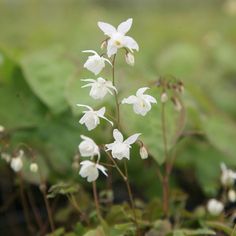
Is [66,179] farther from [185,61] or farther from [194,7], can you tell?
[194,7]

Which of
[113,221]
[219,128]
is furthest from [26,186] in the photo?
[219,128]

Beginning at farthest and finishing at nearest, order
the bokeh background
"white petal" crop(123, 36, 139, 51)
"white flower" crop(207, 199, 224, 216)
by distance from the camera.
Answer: the bokeh background, "white flower" crop(207, 199, 224, 216), "white petal" crop(123, 36, 139, 51)

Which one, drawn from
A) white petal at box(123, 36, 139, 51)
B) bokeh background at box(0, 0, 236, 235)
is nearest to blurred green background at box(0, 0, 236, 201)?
bokeh background at box(0, 0, 236, 235)

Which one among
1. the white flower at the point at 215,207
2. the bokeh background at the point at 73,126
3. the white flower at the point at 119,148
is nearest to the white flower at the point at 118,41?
the white flower at the point at 119,148

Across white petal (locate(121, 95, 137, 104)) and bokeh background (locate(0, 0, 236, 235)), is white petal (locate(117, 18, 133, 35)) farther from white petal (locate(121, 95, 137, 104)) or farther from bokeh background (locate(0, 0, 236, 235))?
bokeh background (locate(0, 0, 236, 235))

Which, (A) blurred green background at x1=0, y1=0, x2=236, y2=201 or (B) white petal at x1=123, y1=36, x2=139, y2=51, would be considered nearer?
(B) white petal at x1=123, y1=36, x2=139, y2=51

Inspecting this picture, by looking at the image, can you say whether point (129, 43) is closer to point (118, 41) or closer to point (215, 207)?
point (118, 41)

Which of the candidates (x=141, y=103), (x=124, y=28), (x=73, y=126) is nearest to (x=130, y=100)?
(x=141, y=103)

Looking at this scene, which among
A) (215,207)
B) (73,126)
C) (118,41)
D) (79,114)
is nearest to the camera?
(118,41)

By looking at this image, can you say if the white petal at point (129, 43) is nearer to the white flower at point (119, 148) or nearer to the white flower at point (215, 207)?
the white flower at point (119, 148)
